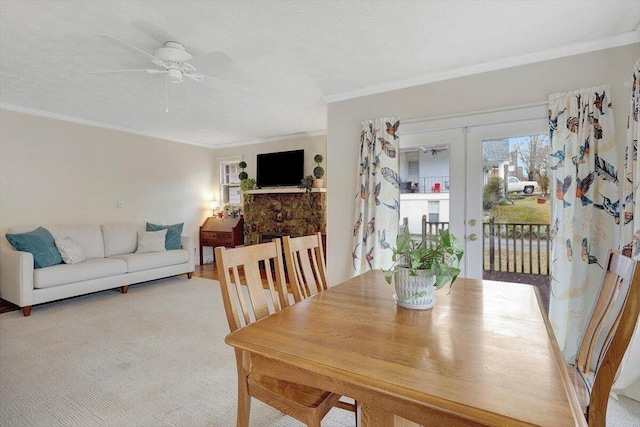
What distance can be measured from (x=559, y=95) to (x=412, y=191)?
1451 millimetres

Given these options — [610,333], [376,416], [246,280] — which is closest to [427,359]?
[376,416]

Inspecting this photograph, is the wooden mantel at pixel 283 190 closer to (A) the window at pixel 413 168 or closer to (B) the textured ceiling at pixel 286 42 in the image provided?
(B) the textured ceiling at pixel 286 42

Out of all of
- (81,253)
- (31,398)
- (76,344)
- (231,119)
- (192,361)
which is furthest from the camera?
(231,119)

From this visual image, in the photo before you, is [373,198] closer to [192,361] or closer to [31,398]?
[192,361]

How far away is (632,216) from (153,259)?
5.26 meters

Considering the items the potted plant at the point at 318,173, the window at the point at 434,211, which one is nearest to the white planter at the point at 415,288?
the window at the point at 434,211

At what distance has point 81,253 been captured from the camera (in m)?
4.16

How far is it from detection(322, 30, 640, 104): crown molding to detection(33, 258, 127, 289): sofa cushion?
3.51 metres

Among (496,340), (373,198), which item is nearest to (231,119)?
(373,198)

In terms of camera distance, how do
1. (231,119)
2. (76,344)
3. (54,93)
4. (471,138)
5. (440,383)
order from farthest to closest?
(231,119) → (54,93) → (471,138) → (76,344) → (440,383)

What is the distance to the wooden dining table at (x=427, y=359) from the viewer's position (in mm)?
735

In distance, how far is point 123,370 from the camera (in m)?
2.31

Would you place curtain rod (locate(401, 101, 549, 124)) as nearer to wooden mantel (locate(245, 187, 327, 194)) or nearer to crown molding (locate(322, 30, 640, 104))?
crown molding (locate(322, 30, 640, 104))

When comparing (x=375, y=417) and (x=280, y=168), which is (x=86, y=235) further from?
(x=375, y=417)
